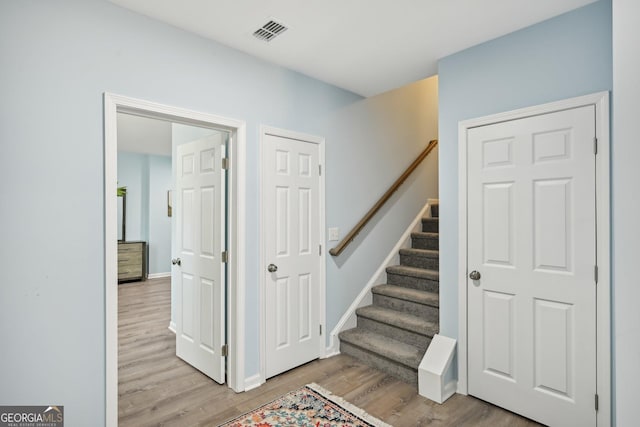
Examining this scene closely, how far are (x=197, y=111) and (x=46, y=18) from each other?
86cm

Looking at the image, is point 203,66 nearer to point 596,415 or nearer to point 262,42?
point 262,42

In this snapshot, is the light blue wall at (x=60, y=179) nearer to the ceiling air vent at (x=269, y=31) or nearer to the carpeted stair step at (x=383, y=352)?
the ceiling air vent at (x=269, y=31)

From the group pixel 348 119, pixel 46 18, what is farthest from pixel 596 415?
pixel 46 18

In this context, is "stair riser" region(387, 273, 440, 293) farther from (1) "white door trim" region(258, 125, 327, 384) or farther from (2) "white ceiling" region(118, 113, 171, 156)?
(2) "white ceiling" region(118, 113, 171, 156)

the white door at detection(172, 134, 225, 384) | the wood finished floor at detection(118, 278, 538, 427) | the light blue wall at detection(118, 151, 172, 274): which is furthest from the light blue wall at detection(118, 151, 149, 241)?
the white door at detection(172, 134, 225, 384)

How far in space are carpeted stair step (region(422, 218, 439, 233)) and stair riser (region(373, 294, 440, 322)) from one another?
1229mm

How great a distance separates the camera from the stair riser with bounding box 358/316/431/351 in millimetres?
2801

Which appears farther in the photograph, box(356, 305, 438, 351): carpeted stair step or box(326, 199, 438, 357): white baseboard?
box(326, 199, 438, 357): white baseboard

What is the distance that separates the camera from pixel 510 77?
7.45 ft

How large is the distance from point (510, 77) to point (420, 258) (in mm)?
1971

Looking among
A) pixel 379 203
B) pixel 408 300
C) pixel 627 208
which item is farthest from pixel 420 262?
pixel 627 208

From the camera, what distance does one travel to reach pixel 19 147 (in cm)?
165

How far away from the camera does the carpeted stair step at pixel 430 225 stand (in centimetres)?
408

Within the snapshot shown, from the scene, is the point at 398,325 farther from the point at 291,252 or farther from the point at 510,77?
the point at 510,77
